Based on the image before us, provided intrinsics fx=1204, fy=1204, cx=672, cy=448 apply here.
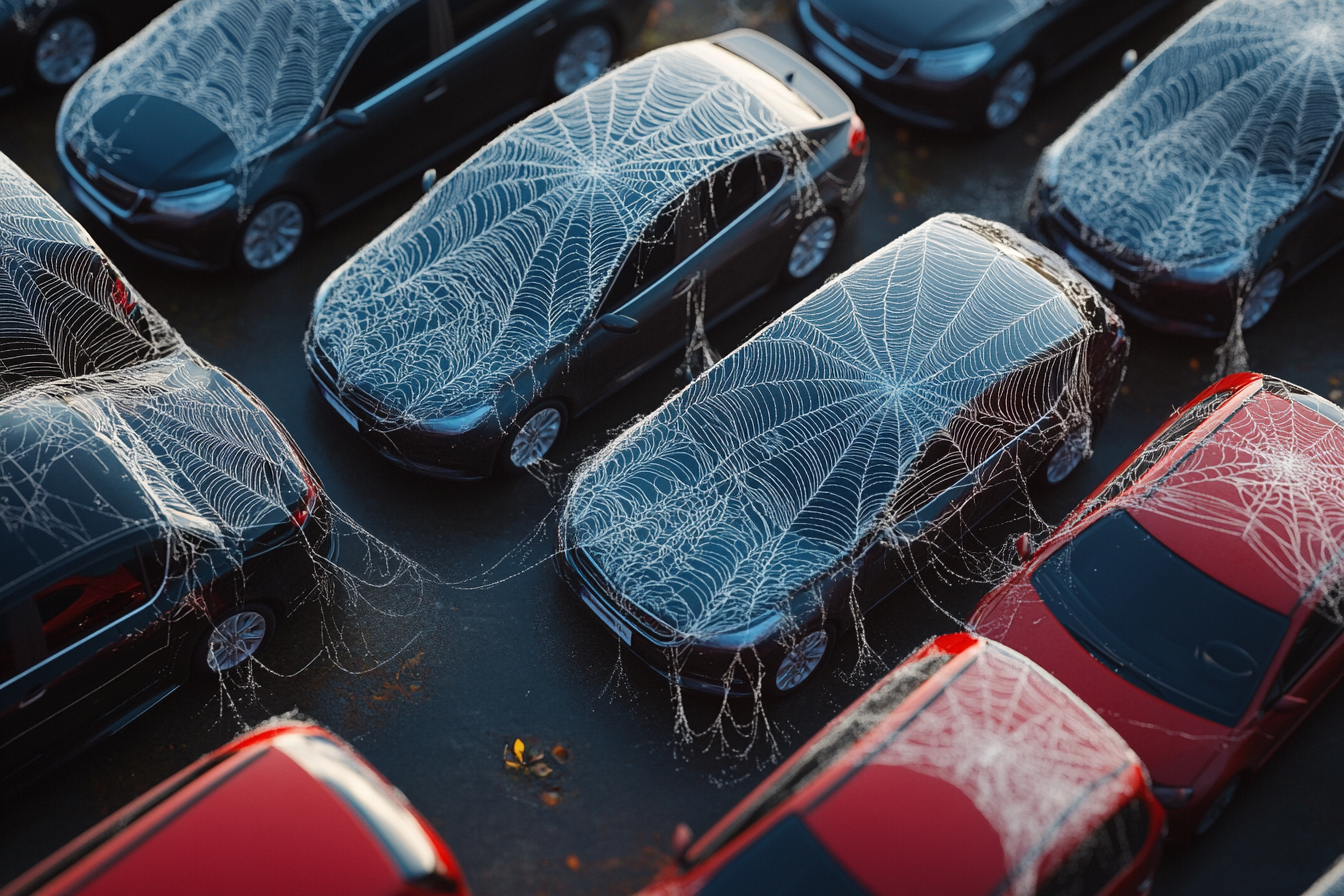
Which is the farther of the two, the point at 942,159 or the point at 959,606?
the point at 942,159

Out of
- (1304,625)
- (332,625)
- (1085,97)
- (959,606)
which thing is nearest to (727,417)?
(959,606)

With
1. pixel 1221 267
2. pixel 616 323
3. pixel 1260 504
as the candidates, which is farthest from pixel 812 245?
pixel 1260 504

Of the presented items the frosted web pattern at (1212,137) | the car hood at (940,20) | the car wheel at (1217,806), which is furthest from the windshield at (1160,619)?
the car hood at (940,20)

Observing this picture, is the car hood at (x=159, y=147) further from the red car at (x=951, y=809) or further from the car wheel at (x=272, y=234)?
the red car at (x=951, y=809)

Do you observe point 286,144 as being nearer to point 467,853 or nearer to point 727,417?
point 727,417

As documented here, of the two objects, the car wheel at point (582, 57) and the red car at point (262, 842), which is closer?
the red car at point (262, 842)

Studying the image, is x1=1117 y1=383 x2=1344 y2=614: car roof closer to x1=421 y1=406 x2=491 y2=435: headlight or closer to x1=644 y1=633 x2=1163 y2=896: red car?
x1=644 y1=633 x2=1163 y2=896: red car
